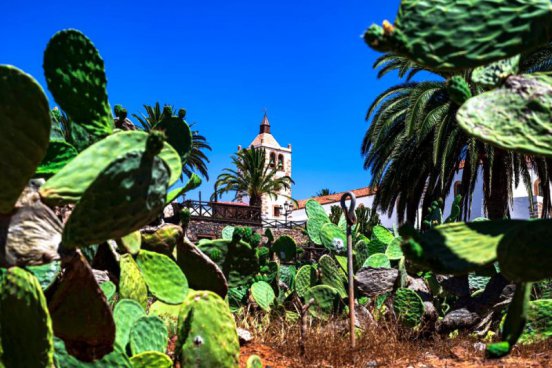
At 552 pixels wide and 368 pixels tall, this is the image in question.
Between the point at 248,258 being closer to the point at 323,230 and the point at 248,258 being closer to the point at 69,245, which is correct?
the point at 323,230

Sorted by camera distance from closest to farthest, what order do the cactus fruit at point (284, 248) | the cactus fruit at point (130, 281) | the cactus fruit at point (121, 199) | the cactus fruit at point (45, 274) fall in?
1. the cactus fruit at point (121, 199)
2. the cactus fruit at point (45, 274)
3. the cactus fruit at point (130, 281)
4. the cactus fruit at point (284, 248)

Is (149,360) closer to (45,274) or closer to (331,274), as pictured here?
(45,274)

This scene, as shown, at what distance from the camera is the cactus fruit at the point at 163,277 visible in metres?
1.98

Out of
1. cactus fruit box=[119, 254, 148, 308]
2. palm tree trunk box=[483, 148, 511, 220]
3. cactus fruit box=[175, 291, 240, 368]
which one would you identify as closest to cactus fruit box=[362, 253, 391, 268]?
cactus fruit box=[119, 254, 148, 308]

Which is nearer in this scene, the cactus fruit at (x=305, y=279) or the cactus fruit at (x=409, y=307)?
the cactus fruit at (x=409, y=307)

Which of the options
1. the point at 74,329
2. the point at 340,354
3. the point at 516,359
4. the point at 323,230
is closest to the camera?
the point at 74,329

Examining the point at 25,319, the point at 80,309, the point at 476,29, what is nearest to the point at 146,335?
the point at 80,309

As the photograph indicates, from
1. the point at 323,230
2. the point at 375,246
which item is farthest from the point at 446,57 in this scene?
the point at 375,246

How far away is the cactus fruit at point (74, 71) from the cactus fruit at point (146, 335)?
104 cm

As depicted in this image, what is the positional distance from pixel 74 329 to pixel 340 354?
3083 mm

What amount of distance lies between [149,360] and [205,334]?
12.3 inches

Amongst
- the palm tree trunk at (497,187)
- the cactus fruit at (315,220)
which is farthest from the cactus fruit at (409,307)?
the palm tree trunk at (497,187)

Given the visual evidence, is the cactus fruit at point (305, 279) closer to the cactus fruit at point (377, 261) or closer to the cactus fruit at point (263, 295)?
the cactus fruit at point (263, 295)

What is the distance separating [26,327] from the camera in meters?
1.16
